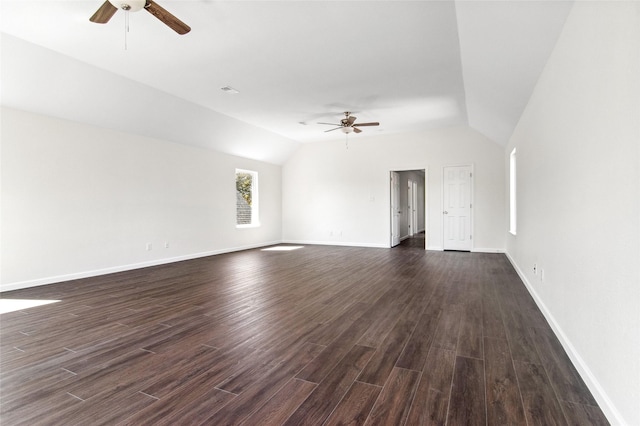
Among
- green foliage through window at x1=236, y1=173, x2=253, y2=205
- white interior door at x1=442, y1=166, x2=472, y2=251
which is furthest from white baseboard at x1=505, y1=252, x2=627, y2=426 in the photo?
green foliage through window at x1=236, y1=173, x2=253, y2=205

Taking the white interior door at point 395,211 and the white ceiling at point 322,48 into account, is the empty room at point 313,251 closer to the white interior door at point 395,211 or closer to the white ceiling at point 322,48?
the white ceiling at point 322,48

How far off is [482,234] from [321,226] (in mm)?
4359

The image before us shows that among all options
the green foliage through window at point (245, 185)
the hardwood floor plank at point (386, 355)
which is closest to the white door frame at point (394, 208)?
the green foliage through window at point (245, 185)

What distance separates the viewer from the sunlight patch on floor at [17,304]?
A: 352 centimetres

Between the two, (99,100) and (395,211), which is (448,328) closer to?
(99,100)

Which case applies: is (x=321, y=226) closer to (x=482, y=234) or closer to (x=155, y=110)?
(x=482, y=234)

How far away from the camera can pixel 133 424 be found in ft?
5.16

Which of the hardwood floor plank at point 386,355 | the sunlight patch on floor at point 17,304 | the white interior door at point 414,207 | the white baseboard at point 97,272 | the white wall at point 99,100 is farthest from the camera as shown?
the white interior door at point 414,207

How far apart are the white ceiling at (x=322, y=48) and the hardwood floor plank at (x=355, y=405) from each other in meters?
3.00

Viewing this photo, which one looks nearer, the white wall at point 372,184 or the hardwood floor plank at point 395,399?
the hardwood floor plank at point 395,399

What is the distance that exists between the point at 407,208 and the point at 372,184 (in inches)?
122

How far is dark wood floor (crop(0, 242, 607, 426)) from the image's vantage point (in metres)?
1.67

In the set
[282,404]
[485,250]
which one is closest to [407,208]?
[485,250]

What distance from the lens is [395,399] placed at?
1759 millimetres
